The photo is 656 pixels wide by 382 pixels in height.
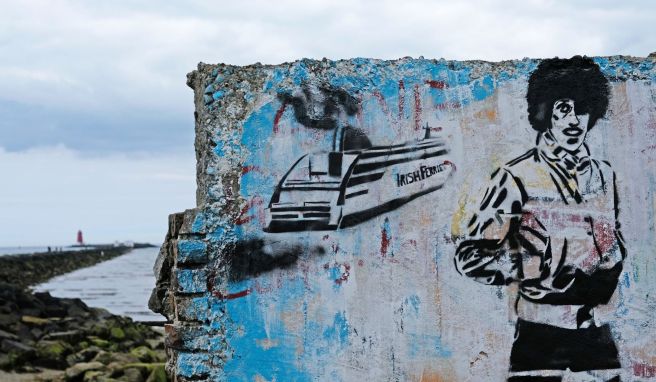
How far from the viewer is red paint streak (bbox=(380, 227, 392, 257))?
451 cm

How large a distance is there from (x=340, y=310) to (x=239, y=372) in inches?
25.6

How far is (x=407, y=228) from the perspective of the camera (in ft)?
14.8

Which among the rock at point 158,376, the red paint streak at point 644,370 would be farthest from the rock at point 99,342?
the red paint streak at point 644,370

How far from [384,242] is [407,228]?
150 mm

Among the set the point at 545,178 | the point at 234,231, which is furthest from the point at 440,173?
the point at 234,231

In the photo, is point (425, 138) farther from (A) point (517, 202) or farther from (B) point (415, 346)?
(B) point (415, 346)

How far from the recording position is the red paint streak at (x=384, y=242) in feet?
14.8

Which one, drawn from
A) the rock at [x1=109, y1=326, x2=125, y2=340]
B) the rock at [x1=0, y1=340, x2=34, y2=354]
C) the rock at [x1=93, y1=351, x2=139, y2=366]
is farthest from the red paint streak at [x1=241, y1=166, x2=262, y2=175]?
the rock at [x1=109, y1=326, x2=125, y2=340]

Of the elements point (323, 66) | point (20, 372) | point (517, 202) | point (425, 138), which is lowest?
point (20, 372)

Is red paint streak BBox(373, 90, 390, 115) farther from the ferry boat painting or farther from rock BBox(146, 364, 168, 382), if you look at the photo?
rock BBox(146, 364, 168, 382)

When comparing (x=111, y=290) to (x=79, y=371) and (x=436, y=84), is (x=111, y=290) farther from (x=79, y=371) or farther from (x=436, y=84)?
(x=436, y=84)

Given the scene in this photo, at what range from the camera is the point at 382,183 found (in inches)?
179

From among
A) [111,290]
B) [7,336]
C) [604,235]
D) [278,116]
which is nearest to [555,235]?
[604,235]

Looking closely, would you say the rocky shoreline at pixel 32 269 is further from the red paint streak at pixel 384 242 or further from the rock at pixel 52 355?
the red paint streak at pixel 384 242
